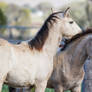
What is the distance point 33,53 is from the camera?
7.22 meters

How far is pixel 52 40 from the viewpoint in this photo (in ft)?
24.5

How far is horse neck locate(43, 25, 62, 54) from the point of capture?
7422 mm

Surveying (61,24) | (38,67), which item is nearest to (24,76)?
(38,67)

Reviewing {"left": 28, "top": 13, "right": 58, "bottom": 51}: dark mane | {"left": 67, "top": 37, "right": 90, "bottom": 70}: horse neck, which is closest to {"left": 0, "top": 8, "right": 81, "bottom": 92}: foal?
{"left": 28, "top": 13, "right": 58, "bottom": 51}: dark mane

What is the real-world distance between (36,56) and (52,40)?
435 mm

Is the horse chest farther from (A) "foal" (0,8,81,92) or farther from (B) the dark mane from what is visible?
(B) the dark mane

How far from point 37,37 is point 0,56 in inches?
30.4

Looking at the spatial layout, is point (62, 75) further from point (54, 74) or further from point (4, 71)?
point (4, 71)

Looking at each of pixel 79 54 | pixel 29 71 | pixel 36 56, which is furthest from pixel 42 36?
pixel 79 54

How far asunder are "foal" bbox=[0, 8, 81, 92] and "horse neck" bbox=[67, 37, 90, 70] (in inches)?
→ 18.8

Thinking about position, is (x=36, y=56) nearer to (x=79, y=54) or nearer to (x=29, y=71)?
(x=29, y=71)

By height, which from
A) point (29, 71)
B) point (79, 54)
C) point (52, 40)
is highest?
point (52, 40)

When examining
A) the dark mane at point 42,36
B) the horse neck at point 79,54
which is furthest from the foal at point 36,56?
the horse neck at point 79,54

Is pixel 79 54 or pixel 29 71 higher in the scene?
pixel 79 54
